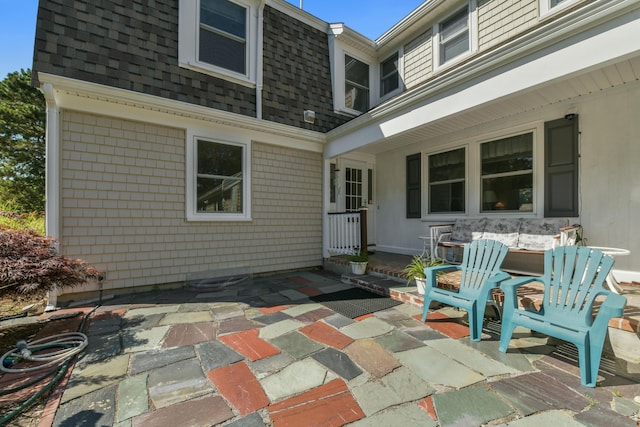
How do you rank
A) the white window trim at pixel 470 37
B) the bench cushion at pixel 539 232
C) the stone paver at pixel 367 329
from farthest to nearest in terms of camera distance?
1. the white window trim at pixel 470 37
2. the bench cushion at pixel 539 232
3. the stone paver at pixel 367 329

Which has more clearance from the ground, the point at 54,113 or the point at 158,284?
the point at 54,113

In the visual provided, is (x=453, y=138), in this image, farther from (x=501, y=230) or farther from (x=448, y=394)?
(x=448, y=394)

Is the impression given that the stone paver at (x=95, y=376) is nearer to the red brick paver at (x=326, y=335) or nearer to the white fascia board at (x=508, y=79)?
the red brick paver at (x=326, y=335)

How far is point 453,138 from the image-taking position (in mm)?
5430

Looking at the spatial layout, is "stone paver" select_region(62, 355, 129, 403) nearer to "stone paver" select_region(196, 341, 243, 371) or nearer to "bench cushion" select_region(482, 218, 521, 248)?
"stone paver" select_region(196, 341, 243, 371)

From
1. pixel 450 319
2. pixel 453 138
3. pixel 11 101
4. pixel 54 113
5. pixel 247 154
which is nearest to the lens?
pixel 450 319

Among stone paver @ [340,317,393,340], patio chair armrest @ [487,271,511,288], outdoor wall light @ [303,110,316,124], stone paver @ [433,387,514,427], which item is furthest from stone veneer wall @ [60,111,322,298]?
stone paver @ [433,387,514,427]

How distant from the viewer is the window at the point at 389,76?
6.70m

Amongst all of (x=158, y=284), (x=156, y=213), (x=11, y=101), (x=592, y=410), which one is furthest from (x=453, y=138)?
(x=11, y=101)

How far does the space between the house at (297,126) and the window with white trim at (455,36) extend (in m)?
0.03

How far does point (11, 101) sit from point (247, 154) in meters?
12.2

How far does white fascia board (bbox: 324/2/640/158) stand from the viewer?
2.24 meters

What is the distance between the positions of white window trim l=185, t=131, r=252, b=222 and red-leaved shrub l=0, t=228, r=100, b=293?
173 cm

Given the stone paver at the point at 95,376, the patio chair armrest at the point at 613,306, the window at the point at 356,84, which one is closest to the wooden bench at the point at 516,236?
the patio chair armrest at the point at 613,306
